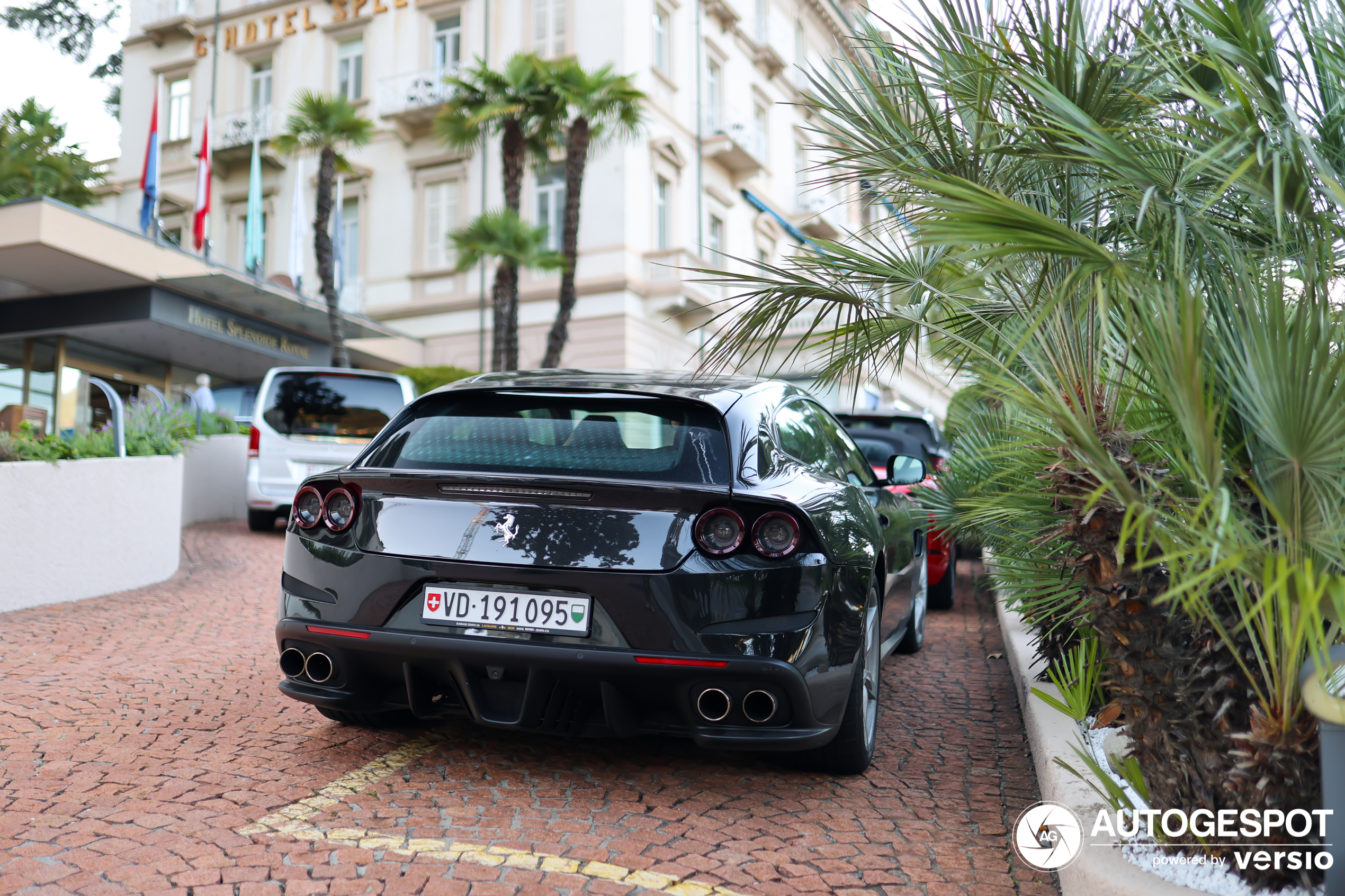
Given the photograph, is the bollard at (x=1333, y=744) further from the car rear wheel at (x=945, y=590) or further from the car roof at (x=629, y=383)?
the car rear wheel at (x=945, y=590)

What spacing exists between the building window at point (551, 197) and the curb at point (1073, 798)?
71.8 feet

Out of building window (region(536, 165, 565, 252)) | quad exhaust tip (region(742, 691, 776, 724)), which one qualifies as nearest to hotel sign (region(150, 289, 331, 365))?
building window (region(536, 165, 565, 252))

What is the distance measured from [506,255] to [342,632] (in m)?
16.9

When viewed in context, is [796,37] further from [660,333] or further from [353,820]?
[353,820]

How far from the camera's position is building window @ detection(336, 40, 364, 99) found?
28.1 metres

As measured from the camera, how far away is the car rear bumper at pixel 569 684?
3.11m

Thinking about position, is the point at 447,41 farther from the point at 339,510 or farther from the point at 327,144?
the point at 339,510

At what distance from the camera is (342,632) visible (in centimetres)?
334

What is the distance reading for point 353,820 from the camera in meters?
3.14


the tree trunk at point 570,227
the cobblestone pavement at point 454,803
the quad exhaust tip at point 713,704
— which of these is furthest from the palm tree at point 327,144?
the quad exhaust tip at point 713,704

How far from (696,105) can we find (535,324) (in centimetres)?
763

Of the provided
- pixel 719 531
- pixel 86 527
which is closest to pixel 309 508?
pixel 719 531

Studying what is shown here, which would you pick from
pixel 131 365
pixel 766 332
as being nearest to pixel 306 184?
pixel 131 365

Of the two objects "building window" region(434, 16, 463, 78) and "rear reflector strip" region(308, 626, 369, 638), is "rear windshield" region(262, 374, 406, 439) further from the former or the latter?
"building window" region(434, 16, 463, 78)
